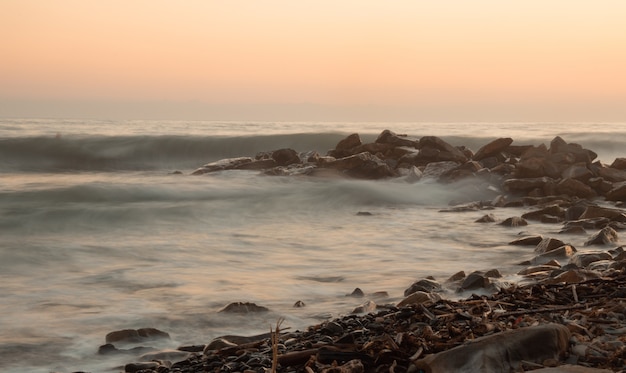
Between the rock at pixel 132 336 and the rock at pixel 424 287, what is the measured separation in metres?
1.80

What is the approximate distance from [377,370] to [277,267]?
4345mm

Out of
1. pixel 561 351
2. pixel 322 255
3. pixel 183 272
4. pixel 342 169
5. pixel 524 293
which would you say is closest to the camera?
pixel 561 351

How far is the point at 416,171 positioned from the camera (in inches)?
563

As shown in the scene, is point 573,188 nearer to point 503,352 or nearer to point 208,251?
point 208,251

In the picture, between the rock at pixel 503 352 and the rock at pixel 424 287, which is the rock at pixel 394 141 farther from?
the rock at pixel 503 352

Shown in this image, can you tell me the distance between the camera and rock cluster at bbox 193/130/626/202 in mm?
12180

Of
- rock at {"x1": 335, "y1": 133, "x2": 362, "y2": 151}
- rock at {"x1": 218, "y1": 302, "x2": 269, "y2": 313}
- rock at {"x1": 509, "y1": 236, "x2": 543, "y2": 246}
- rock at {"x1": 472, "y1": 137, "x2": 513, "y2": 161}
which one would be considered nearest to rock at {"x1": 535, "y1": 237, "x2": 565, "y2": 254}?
rock at {"x1": 509, "y1": 236, "x2": 543, "y2": 246}

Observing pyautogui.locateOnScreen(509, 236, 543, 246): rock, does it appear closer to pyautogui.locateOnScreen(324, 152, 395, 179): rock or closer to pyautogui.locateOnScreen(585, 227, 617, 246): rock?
pyautogui.locateOnScreen(585, 227, 617, 246): rock

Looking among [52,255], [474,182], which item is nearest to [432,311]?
[52,255]

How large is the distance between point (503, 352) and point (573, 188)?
9532 mm

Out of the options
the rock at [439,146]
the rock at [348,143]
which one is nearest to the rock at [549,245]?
the rock at [439,146]

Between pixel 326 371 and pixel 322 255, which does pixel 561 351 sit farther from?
pixel 322 255

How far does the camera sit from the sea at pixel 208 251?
5227 millimetres

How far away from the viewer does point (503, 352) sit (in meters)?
2.79
